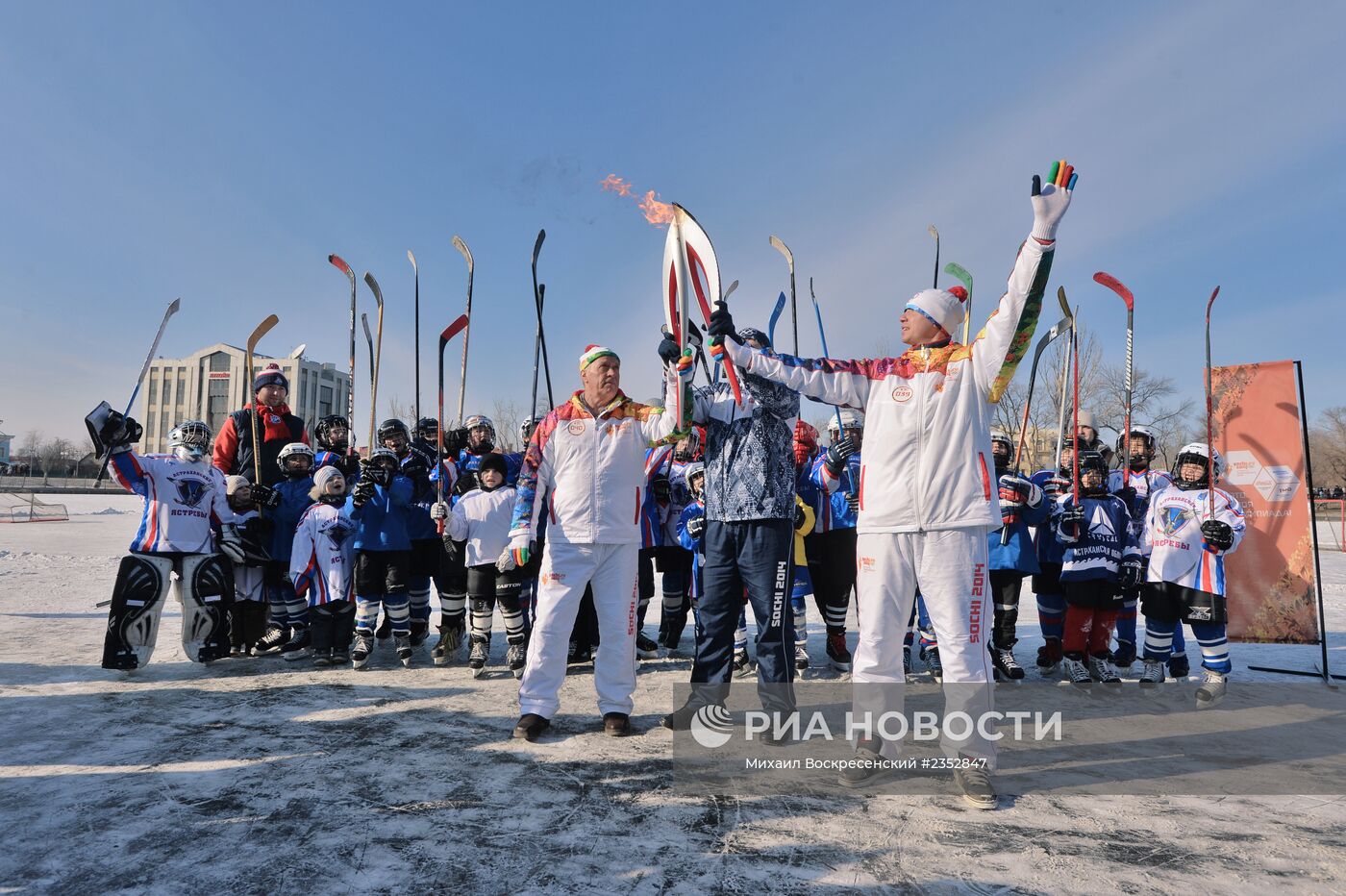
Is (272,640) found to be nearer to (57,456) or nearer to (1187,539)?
(1187,539)

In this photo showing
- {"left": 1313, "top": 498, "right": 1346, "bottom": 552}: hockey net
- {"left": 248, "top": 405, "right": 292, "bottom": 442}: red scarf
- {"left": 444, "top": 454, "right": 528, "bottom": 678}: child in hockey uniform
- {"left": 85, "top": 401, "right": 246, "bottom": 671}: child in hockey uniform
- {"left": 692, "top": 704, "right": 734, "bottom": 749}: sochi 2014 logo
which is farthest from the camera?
{"left": 1313, "top": 498, "right": 1346, "bottom": 552}: hockey net

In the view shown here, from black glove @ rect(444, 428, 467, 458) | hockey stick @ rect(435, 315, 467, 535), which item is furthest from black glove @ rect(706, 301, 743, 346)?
black glove @ rect(444, 428, 467, 458)

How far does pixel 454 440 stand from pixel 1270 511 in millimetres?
7488

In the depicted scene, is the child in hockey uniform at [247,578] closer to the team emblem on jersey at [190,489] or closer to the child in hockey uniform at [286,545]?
the child in hockey uniform at [286,545]

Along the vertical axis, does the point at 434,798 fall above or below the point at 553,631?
below

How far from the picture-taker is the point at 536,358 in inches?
285

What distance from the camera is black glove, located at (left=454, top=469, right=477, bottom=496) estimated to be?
6.25 metres

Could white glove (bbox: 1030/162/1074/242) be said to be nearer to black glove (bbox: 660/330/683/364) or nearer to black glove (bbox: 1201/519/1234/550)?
black glove (bbox: 660/330/683/364)

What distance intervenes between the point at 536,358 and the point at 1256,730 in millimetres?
6468

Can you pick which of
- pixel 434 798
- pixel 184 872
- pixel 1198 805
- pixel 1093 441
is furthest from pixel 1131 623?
pixel 184 872

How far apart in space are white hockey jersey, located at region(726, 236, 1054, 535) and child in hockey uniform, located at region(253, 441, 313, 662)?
15.0 ft

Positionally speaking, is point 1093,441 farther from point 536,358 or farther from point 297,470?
point 297,470

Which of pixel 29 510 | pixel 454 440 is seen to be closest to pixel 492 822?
Answer: pixel 454 440

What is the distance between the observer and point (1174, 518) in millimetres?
5391
